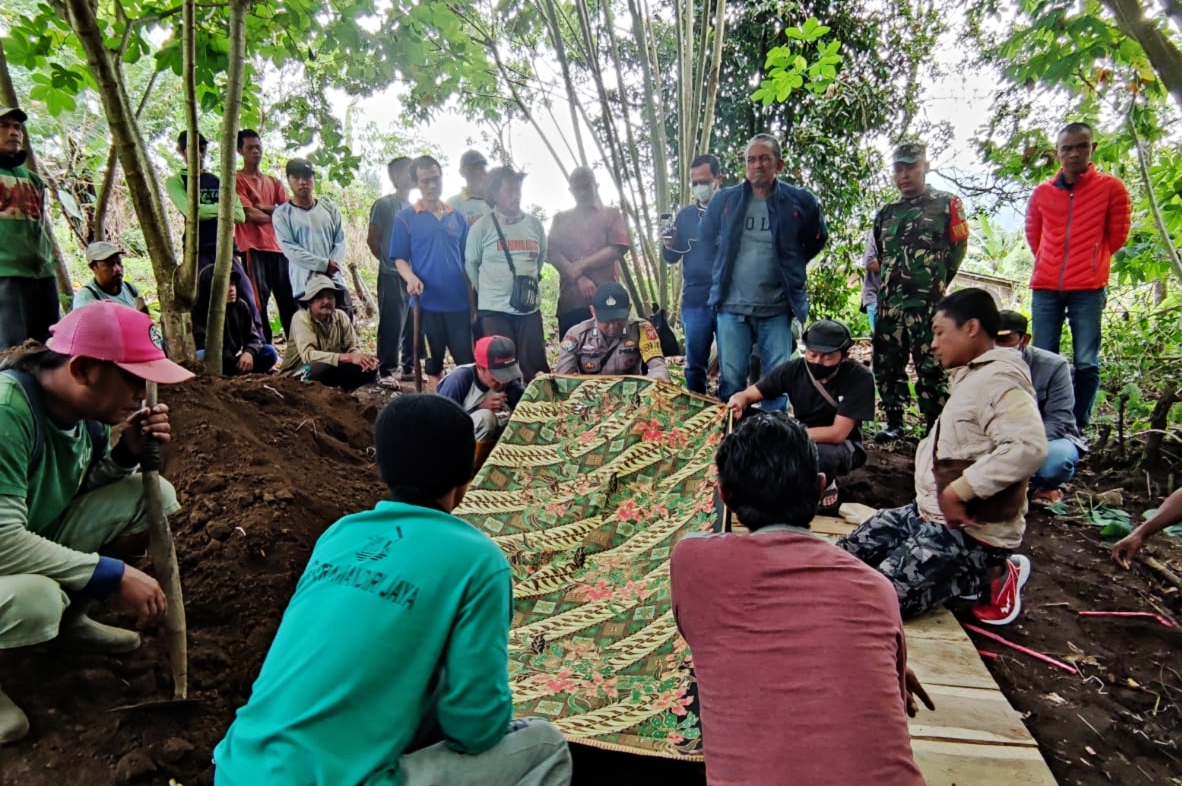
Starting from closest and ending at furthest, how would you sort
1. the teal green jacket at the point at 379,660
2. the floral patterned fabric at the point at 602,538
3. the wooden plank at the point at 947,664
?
the teal green jacket at the point at 379,660 → the floral patterned fabric at the point at 602,538 → the wooden plank at the point at 947,664

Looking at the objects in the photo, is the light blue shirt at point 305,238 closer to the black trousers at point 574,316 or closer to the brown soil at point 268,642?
the brown soil at point 268,642

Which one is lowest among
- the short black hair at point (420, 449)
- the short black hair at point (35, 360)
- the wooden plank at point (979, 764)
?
the wooden plank at point (979, 764)

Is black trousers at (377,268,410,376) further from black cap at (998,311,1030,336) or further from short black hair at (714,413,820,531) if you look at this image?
short black hair at (714,413,820,531)

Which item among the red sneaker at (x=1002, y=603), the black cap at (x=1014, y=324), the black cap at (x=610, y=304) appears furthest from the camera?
the black cap at (x=610, y=304)

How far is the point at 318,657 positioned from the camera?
4.03ft

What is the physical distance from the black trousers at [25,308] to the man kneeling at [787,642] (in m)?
3.84

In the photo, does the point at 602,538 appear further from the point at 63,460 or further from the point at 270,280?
the point at 270,280

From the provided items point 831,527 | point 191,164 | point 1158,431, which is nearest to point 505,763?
point 831,527

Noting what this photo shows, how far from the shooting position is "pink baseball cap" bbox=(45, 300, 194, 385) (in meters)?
1.87

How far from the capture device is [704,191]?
190 inches

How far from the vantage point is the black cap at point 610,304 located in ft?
13.3

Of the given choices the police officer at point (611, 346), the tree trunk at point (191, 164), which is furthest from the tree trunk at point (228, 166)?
the police officer at point (611, 346)

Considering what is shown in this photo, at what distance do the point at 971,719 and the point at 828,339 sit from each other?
5.76 feet

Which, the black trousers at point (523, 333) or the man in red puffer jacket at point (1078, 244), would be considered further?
the black trousers at point (523, 333)
